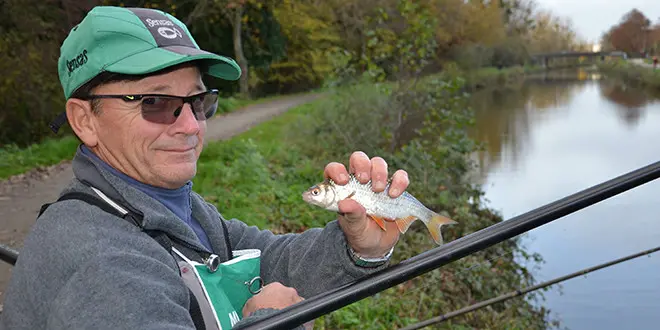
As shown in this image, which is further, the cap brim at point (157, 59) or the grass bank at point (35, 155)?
the grass bank at point (35, 155)

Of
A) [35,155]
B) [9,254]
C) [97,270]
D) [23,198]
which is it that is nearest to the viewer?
[97,270]

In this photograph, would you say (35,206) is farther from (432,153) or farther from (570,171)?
(570,171)

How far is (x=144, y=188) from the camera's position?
1.72 metres

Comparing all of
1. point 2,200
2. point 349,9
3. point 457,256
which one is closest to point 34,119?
point 2,200

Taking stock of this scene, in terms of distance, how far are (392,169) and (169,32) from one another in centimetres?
841

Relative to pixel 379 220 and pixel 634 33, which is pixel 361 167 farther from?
pixel 634 33

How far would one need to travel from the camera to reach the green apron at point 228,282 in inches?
64.3

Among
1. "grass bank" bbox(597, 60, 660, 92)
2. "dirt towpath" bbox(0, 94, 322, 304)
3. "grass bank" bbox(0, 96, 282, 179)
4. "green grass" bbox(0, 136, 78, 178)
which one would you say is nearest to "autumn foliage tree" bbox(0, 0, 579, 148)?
"grass bank" bbox(0, 96, 282, 179)

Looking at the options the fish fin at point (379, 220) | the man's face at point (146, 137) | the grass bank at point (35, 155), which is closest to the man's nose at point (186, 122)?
the man's face at point (146, 137)

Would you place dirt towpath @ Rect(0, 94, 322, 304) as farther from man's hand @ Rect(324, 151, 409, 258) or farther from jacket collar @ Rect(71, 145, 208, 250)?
man's hand @ Rect(324, 151, 409, 258)

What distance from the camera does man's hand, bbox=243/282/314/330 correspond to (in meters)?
1.69

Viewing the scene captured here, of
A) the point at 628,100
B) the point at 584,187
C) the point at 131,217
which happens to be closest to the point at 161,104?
the point at 131,217

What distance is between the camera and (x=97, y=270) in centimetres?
133

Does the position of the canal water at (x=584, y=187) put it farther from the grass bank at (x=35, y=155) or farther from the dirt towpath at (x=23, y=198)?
the grass bank at (x=35, y=155)
